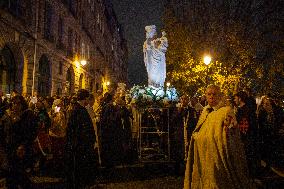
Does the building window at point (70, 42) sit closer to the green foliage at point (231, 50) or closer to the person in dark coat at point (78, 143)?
the green foliage at point (231, 50)

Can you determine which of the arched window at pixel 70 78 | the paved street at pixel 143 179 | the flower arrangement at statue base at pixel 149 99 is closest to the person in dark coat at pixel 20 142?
the paved street at pixel 143 179

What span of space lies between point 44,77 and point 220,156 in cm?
1954

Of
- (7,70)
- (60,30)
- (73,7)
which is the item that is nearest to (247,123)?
(7,70)

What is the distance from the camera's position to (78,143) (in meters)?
6.38

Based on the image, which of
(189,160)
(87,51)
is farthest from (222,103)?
(87,51)

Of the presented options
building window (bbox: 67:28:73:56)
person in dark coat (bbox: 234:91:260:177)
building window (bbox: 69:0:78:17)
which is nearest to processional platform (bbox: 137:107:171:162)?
person in dark coat (bbox: 234:91:260:177)

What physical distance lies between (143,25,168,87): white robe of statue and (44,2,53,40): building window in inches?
420

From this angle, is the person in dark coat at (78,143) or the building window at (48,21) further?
the building window at (48,21)

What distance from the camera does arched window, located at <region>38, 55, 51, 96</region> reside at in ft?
71.8

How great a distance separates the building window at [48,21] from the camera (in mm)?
22375

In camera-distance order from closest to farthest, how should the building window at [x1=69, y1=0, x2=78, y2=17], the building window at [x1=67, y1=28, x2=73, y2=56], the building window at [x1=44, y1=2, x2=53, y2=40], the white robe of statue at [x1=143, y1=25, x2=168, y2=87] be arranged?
1. the white robe of statue at [x1=143, y1=25, x2=168, y2=87]
2. the building window at [x1=44, y1=2, x2=53, y2=40]
3. the building window at [x1=67, y1=28, x2=73, y2=56]
4. the building window at [x1=69, y1=0, x2=78, y2=17]

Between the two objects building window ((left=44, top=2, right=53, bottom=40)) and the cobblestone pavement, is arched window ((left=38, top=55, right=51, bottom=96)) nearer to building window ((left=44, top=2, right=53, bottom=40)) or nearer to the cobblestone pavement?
building window ((left=44, top=2, right=53, bottom=40))

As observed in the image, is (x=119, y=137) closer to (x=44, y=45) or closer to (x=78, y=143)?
(x=78, y=143)

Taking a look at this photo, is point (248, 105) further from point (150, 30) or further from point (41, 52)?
point (41, 52)
